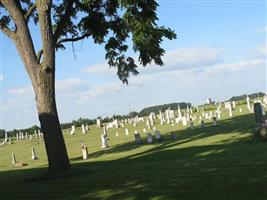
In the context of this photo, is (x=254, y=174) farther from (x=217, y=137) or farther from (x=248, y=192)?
(x=217, y=137)

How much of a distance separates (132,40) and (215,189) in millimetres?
12837

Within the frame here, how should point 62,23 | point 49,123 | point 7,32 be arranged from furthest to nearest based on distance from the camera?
1. point 62,23
2. point 7,32
3. point 49,123

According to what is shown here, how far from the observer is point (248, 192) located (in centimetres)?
995

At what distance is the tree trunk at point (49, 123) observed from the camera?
16.9 meters

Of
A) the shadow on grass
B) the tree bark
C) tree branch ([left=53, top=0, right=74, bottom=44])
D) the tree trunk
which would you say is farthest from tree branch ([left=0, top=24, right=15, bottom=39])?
the shadow on grass

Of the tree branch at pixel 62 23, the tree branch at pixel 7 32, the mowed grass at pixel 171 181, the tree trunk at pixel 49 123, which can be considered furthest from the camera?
the tree branch at pixel 62 23

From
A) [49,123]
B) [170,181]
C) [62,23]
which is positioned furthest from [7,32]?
[170,181]

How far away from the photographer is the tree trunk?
55.5ft

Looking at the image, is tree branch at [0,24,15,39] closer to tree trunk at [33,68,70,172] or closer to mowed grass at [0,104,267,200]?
tree trunk at [33,68,70,172]

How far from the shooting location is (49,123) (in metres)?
16.9

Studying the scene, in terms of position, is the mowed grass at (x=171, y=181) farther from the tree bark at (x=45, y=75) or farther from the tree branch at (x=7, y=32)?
the tree branch at (x=7, y=32)

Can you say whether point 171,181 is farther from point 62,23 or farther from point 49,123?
point 62,23

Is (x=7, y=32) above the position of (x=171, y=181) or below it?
above

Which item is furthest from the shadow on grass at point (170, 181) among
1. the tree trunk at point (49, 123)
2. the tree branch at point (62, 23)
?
the tree branch at point (62, 23)
